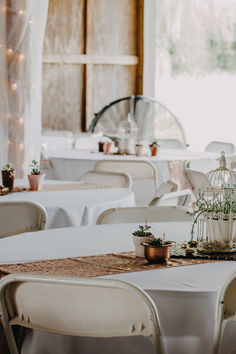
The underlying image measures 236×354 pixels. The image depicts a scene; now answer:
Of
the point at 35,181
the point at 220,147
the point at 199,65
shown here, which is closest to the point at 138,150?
the point at 220,147

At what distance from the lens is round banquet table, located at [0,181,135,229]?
10.8 feet

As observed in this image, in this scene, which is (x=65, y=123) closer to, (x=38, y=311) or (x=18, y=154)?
(x=18, y=154)

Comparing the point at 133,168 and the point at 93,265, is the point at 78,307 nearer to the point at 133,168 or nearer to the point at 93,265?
the point at 93,265

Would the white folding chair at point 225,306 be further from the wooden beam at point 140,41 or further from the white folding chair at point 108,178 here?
the wooden beam at point 140,41

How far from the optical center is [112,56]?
8.54 m

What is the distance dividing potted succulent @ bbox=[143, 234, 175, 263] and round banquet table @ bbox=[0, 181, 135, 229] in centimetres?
118

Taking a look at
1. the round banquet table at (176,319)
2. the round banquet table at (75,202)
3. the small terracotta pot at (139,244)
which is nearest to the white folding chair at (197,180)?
the round banquet table at (75,202)

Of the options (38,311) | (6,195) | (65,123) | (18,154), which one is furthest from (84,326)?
(65,123)

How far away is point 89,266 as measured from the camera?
2109 millimetres

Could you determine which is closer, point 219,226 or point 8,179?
point 219,226

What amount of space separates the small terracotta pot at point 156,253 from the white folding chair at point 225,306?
14.7 inches

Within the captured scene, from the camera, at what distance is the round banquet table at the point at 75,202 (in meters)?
3.28

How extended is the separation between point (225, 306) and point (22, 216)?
54.3 inches

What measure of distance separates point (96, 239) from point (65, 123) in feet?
19.4
